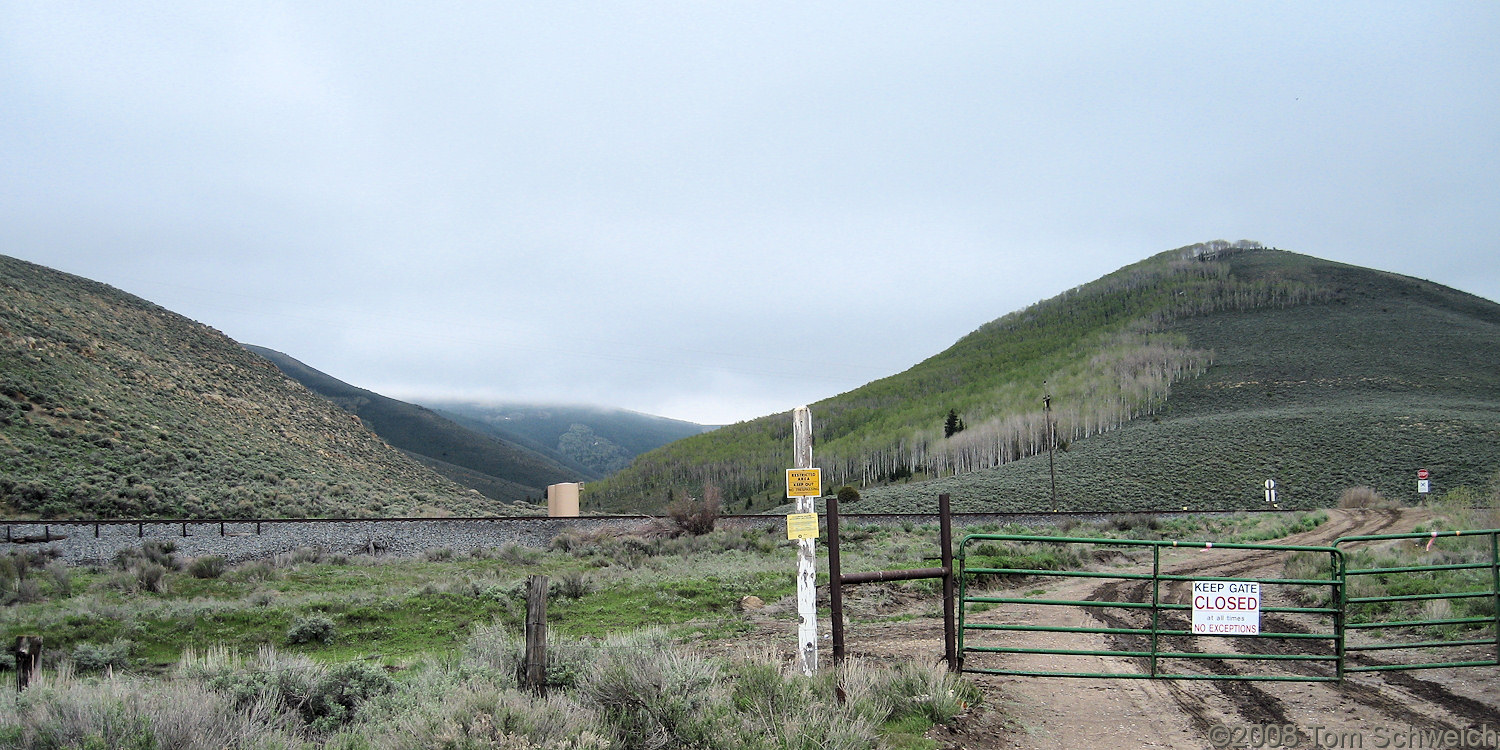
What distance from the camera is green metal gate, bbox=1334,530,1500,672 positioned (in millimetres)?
7574

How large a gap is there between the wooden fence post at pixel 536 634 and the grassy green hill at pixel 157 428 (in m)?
30.4

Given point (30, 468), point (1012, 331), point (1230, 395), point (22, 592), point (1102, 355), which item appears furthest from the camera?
point (1012, 331)

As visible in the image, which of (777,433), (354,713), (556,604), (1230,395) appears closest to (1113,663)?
(354,713)

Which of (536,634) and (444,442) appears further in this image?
(444,442)

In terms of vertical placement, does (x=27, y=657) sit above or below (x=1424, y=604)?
above

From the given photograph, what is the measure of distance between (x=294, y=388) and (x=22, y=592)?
161 ft

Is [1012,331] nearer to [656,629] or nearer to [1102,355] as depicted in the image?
[1102,355]

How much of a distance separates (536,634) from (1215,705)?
6468 mm

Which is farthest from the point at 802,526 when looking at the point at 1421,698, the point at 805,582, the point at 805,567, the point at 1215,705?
the point at 1421,698

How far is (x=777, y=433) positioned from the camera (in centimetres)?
13862

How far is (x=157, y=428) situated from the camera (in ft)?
120

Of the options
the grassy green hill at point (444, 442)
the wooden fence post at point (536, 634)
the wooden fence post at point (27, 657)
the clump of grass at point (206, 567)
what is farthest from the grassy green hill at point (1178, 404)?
the wooden fence post at point (27, 657)

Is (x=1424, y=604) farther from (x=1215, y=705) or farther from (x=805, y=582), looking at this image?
(x=805, y=582)

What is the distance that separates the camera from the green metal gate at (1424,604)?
7574 mm
